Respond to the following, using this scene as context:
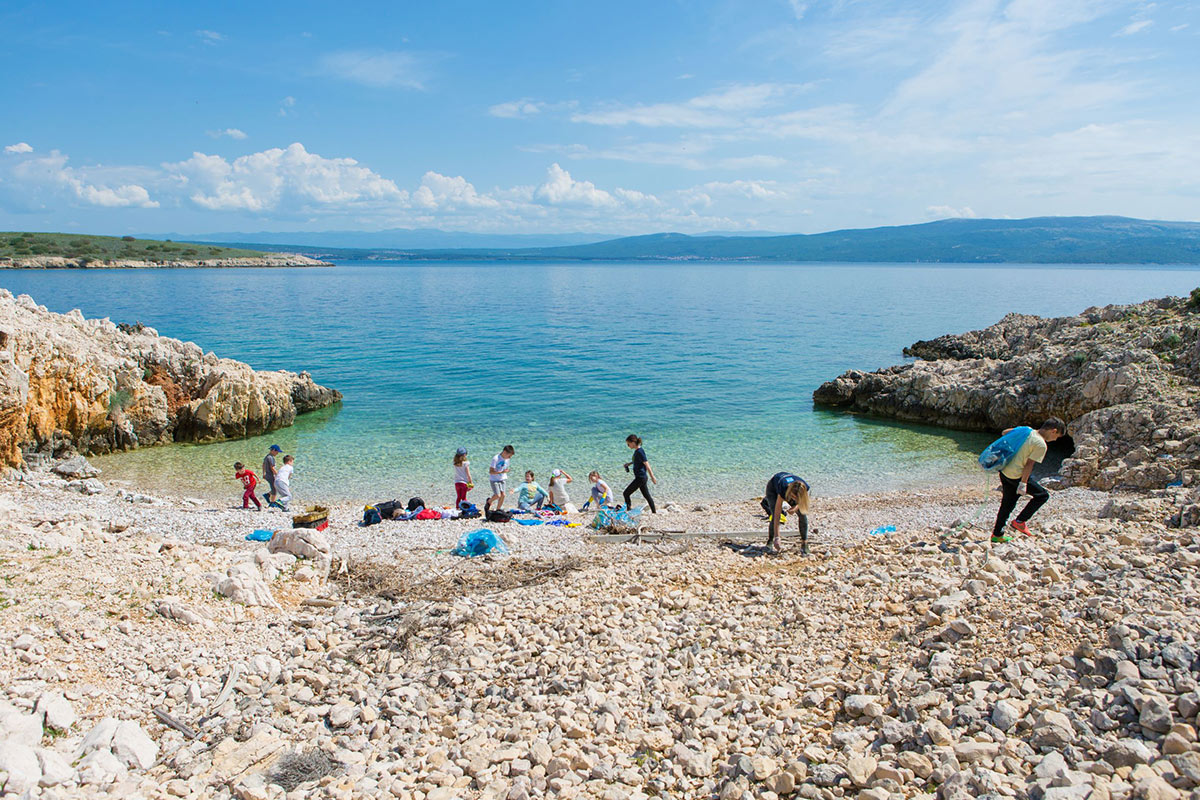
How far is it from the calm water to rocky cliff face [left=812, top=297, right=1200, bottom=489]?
5.19 ft

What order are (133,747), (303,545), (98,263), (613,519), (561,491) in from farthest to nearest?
(98,263) → (561,491) → (613,519) → (303,545) → (133,747)

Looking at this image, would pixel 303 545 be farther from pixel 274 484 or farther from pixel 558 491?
pixel 558 491

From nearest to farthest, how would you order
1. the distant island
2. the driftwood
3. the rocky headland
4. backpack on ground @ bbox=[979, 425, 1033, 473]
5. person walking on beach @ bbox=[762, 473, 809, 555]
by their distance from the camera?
backpack on ground @ bbox=[979, 425, 1033, 473]
person walking on beach @ bbox=[762, 473, 809, 555]
the driftwood
the rocky headland
the distant island

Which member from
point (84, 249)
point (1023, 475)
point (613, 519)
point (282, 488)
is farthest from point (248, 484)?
point (84, 249)

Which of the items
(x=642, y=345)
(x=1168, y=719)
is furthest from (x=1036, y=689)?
(x=642, y=345)

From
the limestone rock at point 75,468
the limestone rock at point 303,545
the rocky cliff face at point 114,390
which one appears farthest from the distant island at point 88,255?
the limestone rock at point 303,545

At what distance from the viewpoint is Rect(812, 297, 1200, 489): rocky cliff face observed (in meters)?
16.4

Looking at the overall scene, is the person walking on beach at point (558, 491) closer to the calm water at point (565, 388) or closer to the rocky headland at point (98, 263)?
the calm water at point (565, 388)

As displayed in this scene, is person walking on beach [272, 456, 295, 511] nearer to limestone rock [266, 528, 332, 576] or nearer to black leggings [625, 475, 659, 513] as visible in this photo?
limestone rock [266, 528, 332, 576]

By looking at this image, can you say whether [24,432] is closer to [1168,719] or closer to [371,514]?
[371,514]

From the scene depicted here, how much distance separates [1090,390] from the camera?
2169 cm

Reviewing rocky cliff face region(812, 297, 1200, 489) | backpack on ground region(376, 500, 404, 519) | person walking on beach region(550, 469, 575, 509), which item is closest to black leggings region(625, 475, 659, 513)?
person walking on beach region(550, 469, 575, 509)

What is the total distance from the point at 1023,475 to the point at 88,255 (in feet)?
677

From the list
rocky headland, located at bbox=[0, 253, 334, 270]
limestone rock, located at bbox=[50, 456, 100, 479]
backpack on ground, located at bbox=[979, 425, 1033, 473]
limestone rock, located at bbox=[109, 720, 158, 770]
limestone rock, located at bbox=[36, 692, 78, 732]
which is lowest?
limestone rock, located at bbox=[50, 456, 100, 479]
